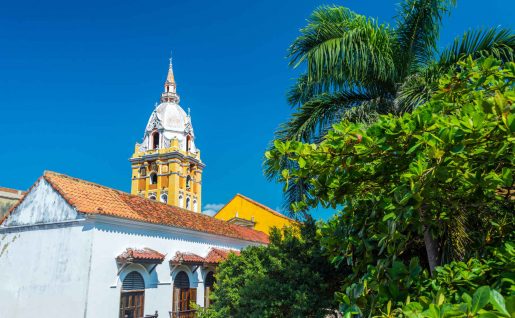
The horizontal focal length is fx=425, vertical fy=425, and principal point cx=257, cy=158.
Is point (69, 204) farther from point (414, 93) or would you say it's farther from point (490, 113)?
point (490, 113)

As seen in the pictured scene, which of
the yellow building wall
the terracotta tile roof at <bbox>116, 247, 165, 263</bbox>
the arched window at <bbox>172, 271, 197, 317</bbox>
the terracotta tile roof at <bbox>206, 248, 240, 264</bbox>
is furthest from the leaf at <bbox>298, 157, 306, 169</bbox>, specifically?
the yellow building wall

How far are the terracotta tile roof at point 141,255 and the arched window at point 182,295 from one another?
6.80ft

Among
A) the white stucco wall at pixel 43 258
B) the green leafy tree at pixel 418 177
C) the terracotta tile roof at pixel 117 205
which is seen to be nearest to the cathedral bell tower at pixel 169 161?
the terracotta tile roof at pixel 117 205

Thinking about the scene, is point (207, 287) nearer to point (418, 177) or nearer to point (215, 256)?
point (215, 256)

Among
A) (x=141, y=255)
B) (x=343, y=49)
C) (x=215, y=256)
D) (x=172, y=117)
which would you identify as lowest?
(x=141, y=255)

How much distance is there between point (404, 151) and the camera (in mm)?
3453

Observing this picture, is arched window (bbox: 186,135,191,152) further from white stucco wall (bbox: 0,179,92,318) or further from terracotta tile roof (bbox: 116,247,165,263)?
terracotta tile roof (bbox: 116,247,165,263)

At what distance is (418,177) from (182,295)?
15067 mm

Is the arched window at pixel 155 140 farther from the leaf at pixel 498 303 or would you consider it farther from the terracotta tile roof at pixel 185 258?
the leaf at pixel 498 303

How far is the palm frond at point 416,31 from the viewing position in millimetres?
8354

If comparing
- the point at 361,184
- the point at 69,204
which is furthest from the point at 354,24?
the point at 69,204

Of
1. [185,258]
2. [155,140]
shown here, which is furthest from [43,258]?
[155,140]

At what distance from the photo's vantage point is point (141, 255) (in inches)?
545

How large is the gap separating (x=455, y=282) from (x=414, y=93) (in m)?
5.07
